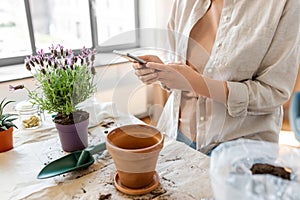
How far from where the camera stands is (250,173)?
16.2 inches

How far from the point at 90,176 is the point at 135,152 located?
0.63 feet

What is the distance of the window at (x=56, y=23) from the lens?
2020 mm

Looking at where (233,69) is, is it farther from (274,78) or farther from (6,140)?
(6,140)

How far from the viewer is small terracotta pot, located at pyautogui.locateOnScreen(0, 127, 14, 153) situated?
770mm

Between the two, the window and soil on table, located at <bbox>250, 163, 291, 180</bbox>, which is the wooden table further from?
the window

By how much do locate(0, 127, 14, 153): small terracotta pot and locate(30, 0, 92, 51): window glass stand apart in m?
1.42

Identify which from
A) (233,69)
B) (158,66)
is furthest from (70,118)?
(233,69)

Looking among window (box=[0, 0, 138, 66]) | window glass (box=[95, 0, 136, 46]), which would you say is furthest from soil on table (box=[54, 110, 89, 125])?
window glass (box=[95, 0, 136, 46])

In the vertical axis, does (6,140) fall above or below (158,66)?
below

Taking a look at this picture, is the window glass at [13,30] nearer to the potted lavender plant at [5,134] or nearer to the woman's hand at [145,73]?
the potted lavender plant at [5,134]

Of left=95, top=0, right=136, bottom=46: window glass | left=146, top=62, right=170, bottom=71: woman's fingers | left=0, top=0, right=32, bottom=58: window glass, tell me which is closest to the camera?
left=146, top=62, right=170, bottom=71: woman's fingers

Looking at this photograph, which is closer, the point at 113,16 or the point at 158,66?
the point at 158,66

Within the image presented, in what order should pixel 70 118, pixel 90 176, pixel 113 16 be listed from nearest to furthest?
pixel 90 176 → pixel 70 118 → pixel 113 16

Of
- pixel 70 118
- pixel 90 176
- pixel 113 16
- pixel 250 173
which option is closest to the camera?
pixel 250 173
